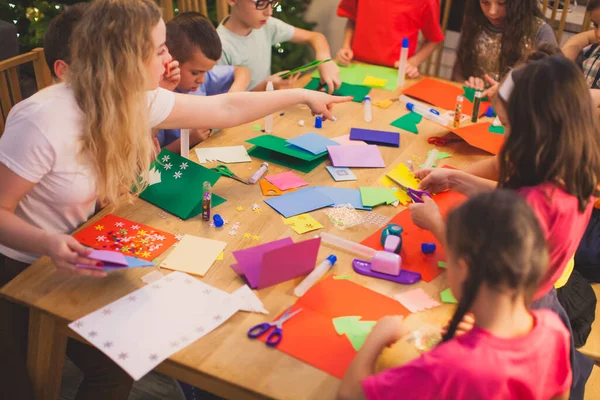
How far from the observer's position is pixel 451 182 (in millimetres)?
1713

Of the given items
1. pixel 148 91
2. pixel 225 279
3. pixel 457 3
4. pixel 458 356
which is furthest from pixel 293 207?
pixel 457 3

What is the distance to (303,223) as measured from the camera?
5.15 ft

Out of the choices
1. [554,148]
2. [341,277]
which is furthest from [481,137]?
[341,277]

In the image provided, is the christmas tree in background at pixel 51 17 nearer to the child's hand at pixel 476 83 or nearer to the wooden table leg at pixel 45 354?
the child's hand at pixel 476 83

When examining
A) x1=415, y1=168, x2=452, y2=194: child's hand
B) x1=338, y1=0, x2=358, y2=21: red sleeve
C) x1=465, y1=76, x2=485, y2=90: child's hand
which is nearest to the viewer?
x1=415, y1=168, x2=452, y2=194: child's hand

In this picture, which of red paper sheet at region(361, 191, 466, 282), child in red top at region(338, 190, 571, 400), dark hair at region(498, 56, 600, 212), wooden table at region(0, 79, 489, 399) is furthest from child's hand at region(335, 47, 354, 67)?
child in red top at region(338, 190, 571, 400)

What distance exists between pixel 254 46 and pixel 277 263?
1502 millimetres

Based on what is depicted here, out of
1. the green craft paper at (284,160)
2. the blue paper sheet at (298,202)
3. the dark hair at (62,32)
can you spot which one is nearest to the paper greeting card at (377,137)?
the green craft paper at (284,160)

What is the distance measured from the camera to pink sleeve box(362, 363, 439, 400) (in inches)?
37.0

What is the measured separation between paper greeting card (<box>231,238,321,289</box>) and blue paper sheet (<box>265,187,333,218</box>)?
0.72ft

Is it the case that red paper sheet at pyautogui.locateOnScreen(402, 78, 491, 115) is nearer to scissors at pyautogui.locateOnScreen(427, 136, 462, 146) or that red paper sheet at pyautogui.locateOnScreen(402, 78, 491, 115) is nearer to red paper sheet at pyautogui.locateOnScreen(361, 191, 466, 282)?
scissors at pyautogui.locateOnScreen(427, 136, 462, 146)

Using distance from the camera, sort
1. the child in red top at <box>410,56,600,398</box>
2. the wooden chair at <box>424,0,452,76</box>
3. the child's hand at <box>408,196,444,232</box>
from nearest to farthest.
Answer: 1. the child in red top at <box>410,56,600,398</box>
2. the child's hand at <box>408,196,444,232</box>
3. the wooden chair at <box>424,0,452,76</box>

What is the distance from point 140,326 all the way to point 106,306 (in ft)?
0.32

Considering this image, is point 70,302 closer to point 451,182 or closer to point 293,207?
point 293,207
